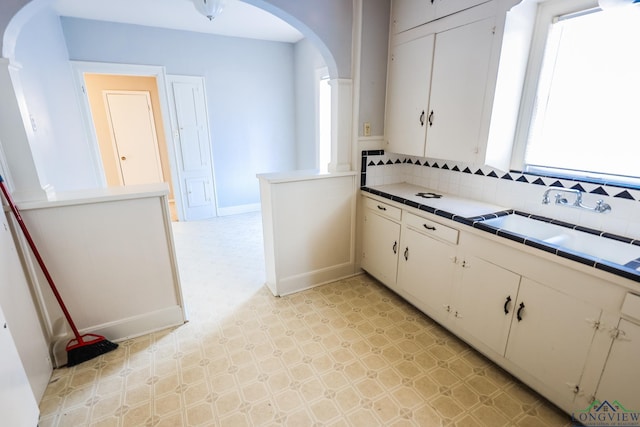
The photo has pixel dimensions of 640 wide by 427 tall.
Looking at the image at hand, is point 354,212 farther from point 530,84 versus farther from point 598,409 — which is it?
point 598,409

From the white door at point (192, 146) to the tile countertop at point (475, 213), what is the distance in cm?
291

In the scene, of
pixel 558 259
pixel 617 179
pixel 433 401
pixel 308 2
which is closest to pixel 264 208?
pixel 308 2

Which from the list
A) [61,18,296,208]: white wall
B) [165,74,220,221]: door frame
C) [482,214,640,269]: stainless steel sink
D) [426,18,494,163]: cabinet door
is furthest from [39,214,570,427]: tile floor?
[61,18,296,208]: white wall

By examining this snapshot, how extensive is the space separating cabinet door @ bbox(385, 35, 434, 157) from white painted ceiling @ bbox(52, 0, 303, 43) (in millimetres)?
1867

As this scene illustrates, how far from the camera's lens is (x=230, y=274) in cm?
313

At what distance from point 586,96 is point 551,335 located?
140 cm

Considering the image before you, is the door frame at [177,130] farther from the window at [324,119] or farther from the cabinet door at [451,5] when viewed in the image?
the cabinet door at [451,5]

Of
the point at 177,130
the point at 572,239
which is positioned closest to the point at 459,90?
the point at 572,239

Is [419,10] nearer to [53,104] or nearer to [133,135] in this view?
[53,104]

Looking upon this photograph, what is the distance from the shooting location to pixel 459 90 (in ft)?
7.07

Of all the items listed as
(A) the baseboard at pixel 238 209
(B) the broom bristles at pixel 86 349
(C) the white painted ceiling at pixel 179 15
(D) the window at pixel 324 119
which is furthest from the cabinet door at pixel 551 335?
(A) the baseboard at pixel 238 209

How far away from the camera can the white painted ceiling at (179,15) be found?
3199mm

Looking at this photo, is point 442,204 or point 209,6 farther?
point 209,6

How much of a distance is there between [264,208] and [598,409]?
7.85 ft
